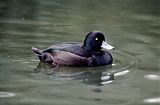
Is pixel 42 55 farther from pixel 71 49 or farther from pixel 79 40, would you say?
pixel 79 40

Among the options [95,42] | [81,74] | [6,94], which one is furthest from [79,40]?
[6,94]

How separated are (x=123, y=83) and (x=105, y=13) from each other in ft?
22.7

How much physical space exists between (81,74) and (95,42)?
3.66 feet

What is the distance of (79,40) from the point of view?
12312mm

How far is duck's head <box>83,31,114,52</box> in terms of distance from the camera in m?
10.7

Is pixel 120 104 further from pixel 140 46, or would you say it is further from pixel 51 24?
pixel 51 24

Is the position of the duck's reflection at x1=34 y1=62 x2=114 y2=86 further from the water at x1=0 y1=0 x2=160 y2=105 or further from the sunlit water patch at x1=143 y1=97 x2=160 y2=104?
the sunlit water patch at x1=143 y1=97 x2=160 y2=104

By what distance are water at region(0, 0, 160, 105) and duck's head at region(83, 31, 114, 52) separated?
1.32 feet

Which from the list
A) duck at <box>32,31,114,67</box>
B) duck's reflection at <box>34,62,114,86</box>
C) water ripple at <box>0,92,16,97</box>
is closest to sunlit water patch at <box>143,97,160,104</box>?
duck's reflection at <box>34,62,114,86</box>

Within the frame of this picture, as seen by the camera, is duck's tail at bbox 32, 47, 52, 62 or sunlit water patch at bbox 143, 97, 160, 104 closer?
sunlit water patch at bbox 143, 97, 160, 104

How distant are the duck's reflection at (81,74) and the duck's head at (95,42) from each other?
0.63 m

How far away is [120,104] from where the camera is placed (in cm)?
794

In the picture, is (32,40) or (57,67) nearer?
(57,67)

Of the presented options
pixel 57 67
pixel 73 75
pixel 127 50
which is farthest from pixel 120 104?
pixel 127 50
